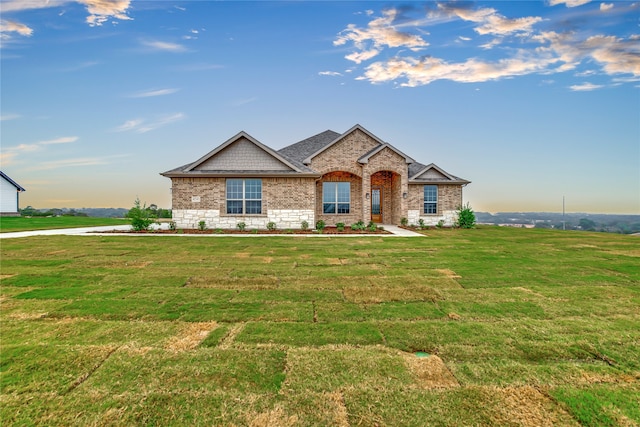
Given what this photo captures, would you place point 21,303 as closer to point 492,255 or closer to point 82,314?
point 82,314

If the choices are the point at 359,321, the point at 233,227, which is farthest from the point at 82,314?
the point at 233,227

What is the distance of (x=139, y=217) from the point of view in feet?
51.3

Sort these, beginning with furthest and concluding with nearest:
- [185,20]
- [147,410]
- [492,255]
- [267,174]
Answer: [267,174], [185,20], [492,255], [147,410]

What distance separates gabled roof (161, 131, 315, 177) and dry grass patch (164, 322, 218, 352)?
13.7 meters

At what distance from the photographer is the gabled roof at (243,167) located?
17114mm

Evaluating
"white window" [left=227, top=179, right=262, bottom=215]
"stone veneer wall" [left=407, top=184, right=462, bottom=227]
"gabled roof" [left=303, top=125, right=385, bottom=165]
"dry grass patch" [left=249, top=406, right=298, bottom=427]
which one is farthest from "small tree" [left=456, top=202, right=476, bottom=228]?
"dry grass patch" [left=249, top=406, right=298, bottom=427]

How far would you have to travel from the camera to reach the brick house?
1739cm

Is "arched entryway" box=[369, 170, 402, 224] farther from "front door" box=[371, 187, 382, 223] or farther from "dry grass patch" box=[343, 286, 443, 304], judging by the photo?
"dry grass patch" box=[343, 286, 443, 304]

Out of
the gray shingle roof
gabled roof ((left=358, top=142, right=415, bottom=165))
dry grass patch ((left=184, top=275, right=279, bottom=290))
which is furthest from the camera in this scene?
the gray shingle roof

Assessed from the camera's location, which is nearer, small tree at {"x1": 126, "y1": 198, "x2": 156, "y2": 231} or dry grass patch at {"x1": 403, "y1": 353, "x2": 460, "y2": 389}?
dry grass patch at {"x1": 403, "y1": 353, "x2": 460, "y2": 389}

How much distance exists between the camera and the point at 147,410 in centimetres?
225

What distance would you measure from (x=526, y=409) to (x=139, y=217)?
17770 mm

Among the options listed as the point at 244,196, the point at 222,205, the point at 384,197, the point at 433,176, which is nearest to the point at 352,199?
the point at 384,197

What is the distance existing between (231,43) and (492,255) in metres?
18.0
